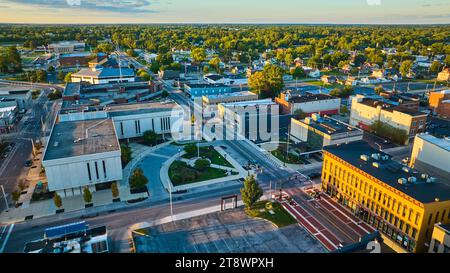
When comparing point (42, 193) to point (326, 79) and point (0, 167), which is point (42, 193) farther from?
point (326, 79)

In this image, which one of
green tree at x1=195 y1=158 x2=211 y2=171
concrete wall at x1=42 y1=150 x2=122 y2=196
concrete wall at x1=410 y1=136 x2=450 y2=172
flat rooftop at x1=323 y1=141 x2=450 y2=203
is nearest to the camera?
flat rooftop at x1=323 y1=141 x2=450 y2=203

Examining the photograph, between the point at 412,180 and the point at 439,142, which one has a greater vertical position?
the point at 412,180

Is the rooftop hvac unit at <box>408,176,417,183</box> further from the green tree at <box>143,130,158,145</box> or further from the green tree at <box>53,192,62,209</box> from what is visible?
the green tree at <box>143,130,158,145</box>

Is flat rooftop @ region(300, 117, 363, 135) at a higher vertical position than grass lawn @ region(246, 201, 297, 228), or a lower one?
higher

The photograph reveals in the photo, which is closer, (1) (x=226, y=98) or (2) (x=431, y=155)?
(2) (x=431, y=155)

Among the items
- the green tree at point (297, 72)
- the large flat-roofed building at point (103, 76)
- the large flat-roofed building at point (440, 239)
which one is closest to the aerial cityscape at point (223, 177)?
the large flat-roofed building at point (440, 239)

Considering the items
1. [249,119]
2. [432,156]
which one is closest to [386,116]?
[432,156]

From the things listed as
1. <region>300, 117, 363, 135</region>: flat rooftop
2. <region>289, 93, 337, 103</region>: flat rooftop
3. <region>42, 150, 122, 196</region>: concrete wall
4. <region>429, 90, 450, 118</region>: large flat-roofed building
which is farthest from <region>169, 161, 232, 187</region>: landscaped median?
<region>429, 90, 450, 118</region>: large flat-roofed building

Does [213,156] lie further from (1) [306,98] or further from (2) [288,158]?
(1) [306,98]
